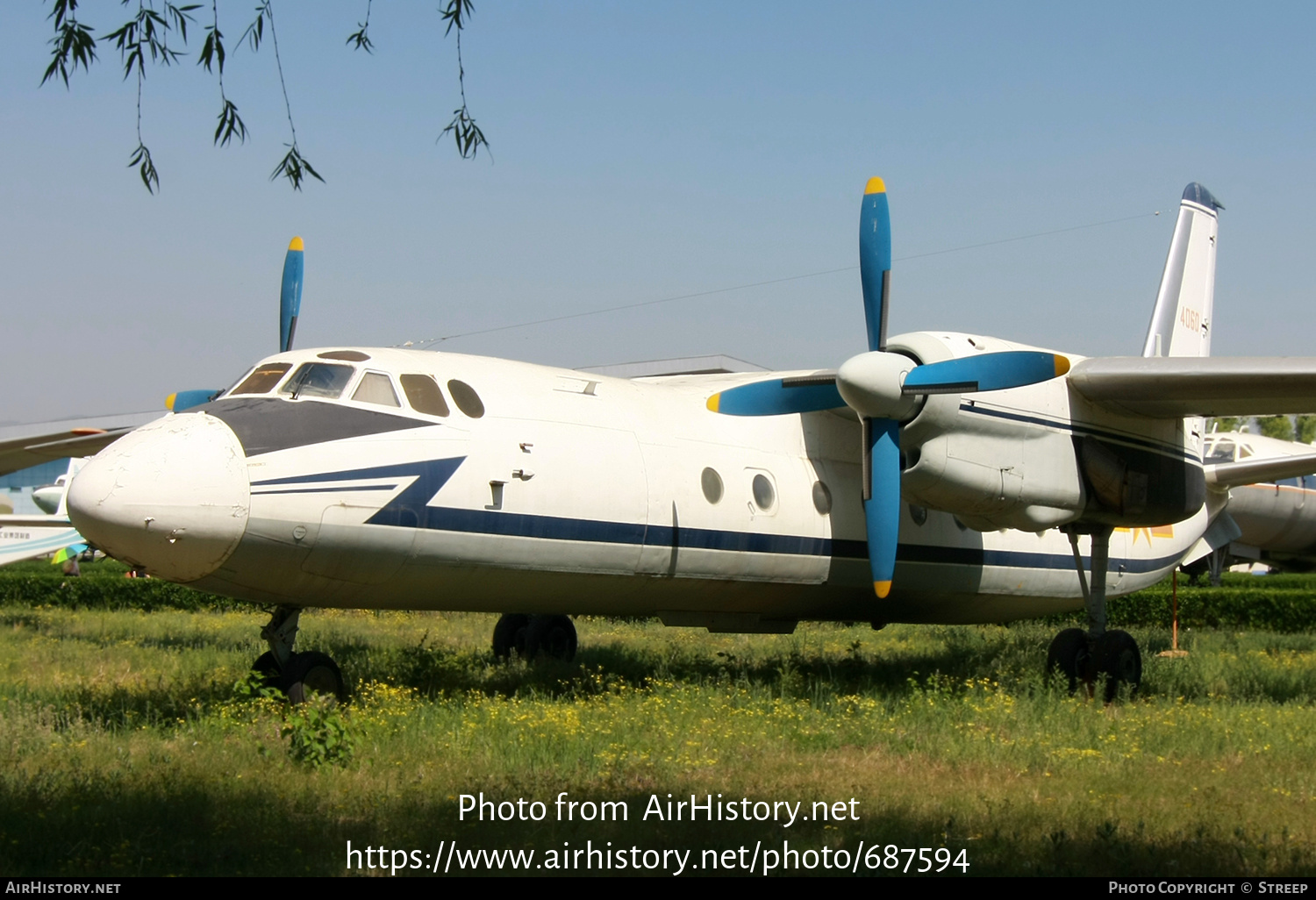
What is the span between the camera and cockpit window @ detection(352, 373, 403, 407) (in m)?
10.3

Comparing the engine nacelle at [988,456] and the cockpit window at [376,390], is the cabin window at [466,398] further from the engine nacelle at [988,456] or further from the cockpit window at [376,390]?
the engine nacelle at [988,456]

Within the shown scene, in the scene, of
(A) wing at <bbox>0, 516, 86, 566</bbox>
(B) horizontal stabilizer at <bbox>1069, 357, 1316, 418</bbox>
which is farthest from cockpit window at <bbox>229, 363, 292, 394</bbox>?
(A) wing at <bbox>0, 516, 86, 566</bbox>

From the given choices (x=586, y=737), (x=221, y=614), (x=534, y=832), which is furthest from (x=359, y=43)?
(x=221, y=614)

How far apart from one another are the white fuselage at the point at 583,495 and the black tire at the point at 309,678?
26.0 inches

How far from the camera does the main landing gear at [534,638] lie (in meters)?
15.8

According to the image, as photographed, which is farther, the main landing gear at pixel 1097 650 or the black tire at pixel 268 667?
the main landing gear at pixel 1097 650

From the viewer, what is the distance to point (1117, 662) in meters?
13.3

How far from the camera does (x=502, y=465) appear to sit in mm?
10633

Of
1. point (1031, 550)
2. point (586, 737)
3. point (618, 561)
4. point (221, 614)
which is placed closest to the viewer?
point (586, 737)

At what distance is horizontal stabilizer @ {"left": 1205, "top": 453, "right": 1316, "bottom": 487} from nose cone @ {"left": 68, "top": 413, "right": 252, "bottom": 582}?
40.3 feet

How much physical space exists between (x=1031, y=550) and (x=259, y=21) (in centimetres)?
1207

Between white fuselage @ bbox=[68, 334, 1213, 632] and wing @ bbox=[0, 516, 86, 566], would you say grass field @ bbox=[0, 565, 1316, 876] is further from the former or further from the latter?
wing @ bbox=[0, 516, 86, 566]

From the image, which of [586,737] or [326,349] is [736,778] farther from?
[326,349]

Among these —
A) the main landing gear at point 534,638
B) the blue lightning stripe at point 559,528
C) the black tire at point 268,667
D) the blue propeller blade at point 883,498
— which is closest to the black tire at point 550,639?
the main landing gear at point 534,638
